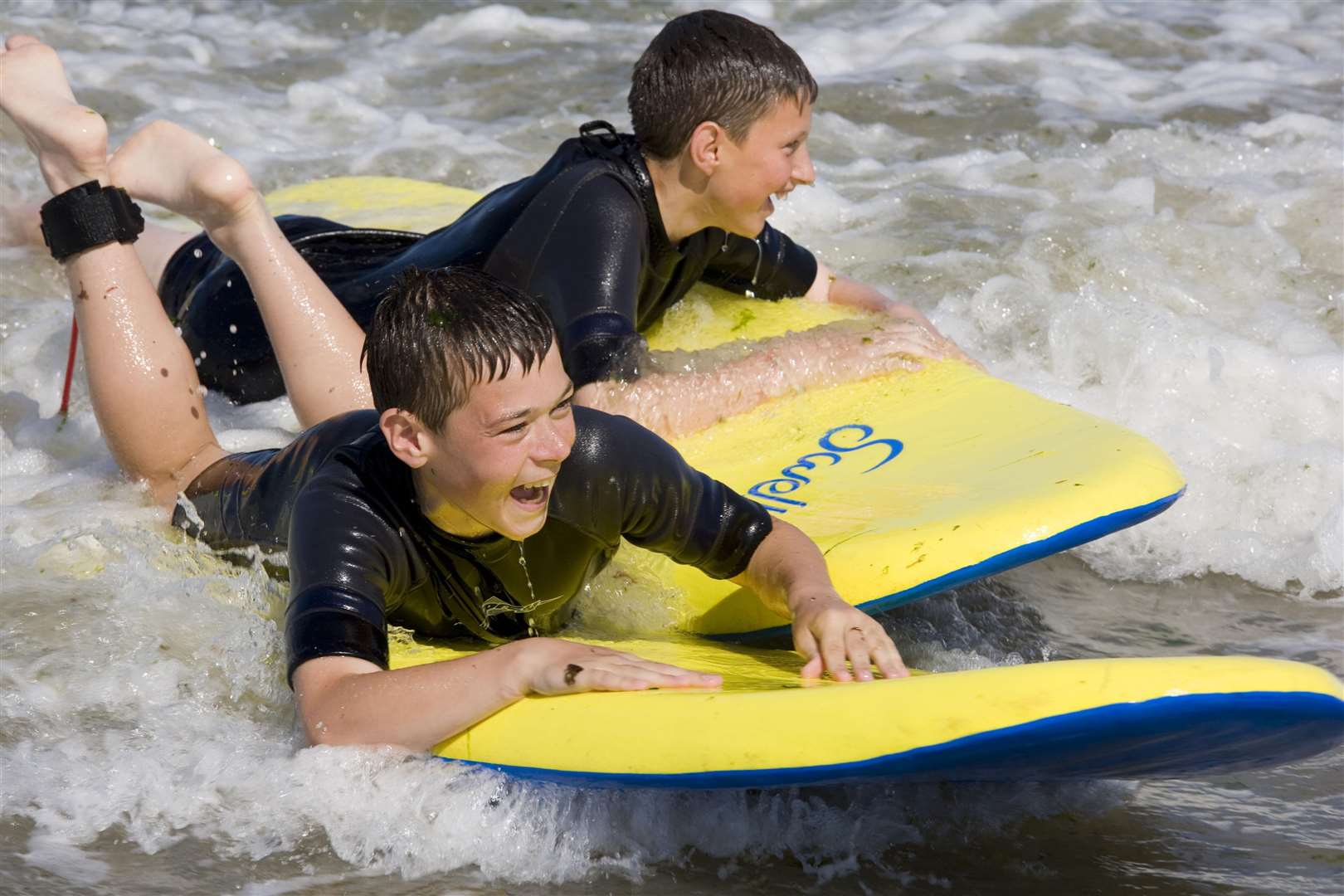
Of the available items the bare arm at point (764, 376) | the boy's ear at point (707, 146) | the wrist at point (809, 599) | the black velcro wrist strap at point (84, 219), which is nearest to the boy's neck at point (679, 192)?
the boy's ear at point (707, 146)

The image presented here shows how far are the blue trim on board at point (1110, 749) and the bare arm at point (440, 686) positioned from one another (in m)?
0.11

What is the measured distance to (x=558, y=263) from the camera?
11.4 feet

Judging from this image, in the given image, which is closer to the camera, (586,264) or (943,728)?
(943,728)

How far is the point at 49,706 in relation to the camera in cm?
278

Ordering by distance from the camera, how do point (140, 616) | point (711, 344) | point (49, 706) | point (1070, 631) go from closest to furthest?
point (49, 706) → point (140, 616) → point (1070, 631) → point (711, 344)

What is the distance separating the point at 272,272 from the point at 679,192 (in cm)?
93

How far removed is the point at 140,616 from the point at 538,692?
39.2 inches

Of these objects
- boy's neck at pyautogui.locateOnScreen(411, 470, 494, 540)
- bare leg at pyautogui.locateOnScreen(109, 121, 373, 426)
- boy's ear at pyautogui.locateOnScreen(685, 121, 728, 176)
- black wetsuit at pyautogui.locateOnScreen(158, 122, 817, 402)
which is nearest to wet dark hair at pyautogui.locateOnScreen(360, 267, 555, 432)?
boy's neck at pyautogui.locateOnScreen(411, 470, 494, 540)

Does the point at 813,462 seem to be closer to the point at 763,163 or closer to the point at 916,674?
the point at 763,163

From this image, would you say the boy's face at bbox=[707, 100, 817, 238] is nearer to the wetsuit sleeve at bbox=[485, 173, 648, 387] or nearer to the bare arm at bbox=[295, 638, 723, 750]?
the wetsuit sleeve at bbox=[485, 173, 648, 387]

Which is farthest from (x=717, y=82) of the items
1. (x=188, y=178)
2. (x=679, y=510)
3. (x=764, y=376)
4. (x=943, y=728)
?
(x=943, y=728)

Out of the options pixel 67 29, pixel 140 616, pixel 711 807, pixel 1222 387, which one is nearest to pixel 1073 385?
pixel 1222 387

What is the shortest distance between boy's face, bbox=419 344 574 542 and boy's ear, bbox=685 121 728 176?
1.24 metres

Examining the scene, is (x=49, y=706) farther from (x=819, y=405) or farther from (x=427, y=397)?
(x=819, y=405)
